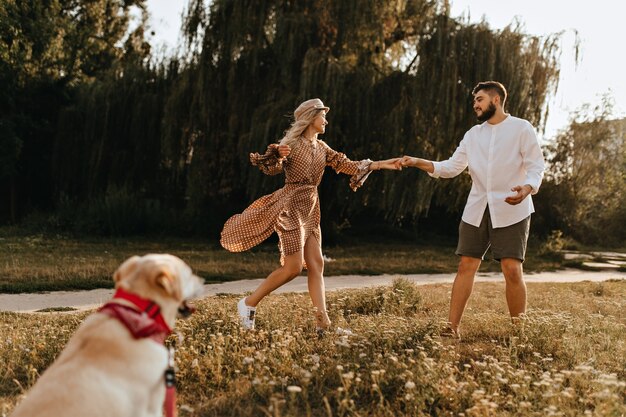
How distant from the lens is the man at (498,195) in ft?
17.5

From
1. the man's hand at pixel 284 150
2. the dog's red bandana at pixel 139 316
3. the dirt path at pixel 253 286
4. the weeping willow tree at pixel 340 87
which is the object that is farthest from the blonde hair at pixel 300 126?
the weeping willow tree at pixel 340 87

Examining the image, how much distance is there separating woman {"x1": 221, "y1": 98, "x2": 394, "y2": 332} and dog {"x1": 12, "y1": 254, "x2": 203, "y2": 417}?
9.71 ft

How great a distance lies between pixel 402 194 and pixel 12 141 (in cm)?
1227

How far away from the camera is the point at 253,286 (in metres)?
8.64

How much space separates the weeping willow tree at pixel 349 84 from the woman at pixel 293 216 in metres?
7.68

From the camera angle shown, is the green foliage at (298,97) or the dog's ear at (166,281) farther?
the green foliage at (298,97)

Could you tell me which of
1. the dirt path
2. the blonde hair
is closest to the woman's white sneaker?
the blonde hair

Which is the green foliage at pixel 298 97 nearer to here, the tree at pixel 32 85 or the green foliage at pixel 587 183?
the tree at pixel 32 85

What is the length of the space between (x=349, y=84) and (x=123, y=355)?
11.9m

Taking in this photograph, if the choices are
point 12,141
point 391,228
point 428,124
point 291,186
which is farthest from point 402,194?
point 12,141

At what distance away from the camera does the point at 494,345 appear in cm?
495

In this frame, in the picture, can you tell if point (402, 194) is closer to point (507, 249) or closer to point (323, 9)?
point (323, 9)

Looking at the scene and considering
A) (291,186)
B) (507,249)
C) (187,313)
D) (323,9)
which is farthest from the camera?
(323,9)

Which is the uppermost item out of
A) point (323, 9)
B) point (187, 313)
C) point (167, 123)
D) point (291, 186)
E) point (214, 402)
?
point (323, 9)
